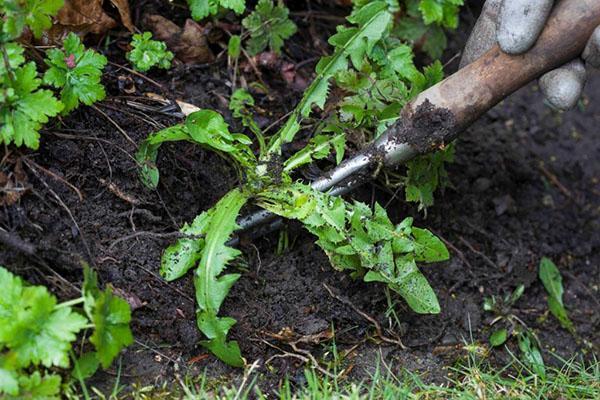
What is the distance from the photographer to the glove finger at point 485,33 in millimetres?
2938

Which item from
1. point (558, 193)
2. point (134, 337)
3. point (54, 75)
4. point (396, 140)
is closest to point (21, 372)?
point (134, 337)

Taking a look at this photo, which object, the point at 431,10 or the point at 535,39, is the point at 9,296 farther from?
the point at 431,10

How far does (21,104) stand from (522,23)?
1.67 meters

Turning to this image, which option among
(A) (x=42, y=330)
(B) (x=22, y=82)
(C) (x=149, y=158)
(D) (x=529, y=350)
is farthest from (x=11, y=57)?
(D) (x=529, y=350)

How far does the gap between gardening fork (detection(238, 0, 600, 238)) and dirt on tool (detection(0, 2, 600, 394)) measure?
29 cm

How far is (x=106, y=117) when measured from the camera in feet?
9.52

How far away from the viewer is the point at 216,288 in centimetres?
266

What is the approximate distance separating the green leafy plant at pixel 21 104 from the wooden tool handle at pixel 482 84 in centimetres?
121

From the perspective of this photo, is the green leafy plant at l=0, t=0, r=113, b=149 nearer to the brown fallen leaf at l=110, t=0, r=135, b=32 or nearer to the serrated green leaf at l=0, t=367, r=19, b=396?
the brown fallen leaf at l=110, t=0, r=135, b=32

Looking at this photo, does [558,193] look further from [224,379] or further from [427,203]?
[224,379]

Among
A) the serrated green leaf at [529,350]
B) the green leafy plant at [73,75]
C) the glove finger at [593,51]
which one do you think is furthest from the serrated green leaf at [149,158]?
the serrated green leaf at [529,350]

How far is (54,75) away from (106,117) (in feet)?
0.95

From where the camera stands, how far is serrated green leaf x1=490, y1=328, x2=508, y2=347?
10.1 ft

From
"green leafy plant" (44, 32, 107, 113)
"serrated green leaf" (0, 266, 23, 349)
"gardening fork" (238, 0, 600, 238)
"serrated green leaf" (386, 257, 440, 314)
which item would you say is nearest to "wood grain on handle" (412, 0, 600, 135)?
"gardening fork" (238, 0, 600, 238)
